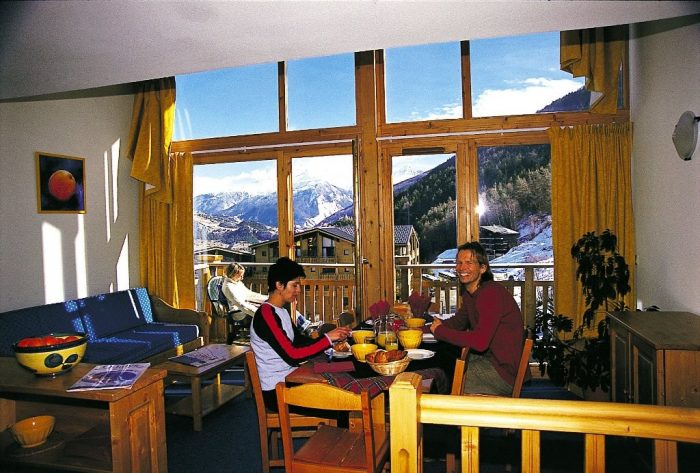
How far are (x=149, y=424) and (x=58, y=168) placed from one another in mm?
3287

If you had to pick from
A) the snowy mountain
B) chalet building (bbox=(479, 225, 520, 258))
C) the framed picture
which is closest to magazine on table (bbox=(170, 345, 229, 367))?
the snowy mountain

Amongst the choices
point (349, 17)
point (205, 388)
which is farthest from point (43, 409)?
point (349, 17)

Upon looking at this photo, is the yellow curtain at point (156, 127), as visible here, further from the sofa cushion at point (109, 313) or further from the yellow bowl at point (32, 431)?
the yellow bowl at point (32, 431)

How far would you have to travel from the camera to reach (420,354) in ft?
7.64

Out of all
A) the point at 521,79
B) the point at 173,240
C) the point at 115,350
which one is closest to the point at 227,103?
the point at 173,240

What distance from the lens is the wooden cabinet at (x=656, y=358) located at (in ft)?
7.16

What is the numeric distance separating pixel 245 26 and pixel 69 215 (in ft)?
11.1

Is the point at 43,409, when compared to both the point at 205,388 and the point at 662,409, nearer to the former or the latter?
the point at 205,388

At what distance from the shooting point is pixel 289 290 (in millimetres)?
2582

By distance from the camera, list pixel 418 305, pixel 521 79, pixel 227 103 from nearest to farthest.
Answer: pixel 418 305 < pixel 521 79 < pixel 227 103

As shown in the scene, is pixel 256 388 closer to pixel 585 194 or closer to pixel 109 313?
pixel 109 313

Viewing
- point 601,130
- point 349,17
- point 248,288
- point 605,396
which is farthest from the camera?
point 248,288

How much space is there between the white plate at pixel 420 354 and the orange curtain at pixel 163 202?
3.61 m

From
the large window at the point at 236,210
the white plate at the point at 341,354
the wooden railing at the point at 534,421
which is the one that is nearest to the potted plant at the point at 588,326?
the white plate at the point at 341,354
